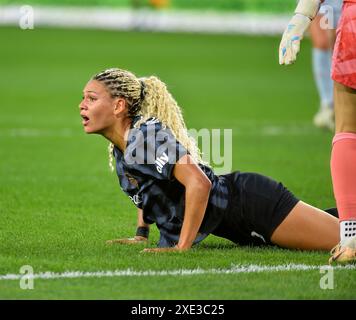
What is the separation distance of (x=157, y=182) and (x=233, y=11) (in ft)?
92.6

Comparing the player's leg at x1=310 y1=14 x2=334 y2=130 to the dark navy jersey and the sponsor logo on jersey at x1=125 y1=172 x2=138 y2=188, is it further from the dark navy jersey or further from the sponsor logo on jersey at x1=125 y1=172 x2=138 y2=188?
the sponsor logo on jersey at x1=125 y1=172 x2=138 y2=188

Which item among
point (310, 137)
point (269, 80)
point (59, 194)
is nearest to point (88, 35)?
point (269, 80)

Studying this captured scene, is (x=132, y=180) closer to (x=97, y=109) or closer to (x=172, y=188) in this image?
(x=172, y=188)

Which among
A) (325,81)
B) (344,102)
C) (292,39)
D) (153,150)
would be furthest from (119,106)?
(325,81)

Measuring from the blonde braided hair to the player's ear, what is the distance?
0.03 metres

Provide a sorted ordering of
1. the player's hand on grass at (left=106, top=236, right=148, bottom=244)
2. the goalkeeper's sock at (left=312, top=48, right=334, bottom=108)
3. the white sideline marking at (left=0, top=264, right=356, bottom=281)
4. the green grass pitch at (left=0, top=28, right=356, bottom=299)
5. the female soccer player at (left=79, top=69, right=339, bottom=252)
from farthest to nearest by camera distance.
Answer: the goalkeeper's sock at (left=312, top=48, right=334, bottom=108), the player's hand on grass at (left=106, top=236, right=148, bottom=244), the female soccer player at (left=79, top=69, right=339, bottom=252), the white sideline marking at (left=0, top=264, right=356, bottom=281), the green grass pitch at (left=0, top=28, right=356, bottom=299)

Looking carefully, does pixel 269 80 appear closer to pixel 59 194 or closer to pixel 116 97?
pixel 59 194

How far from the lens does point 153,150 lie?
633 cm

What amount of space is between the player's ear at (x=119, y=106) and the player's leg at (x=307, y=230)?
1193 millimetres

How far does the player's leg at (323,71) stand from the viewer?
46.2 feet

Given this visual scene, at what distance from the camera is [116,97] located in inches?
258

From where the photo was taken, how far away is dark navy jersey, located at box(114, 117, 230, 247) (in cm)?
632

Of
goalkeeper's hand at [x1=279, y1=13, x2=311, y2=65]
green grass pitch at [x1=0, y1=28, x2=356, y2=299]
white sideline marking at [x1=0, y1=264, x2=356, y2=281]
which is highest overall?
goalkeeper's hand at [x1=279, y1=13, x2=311, y2=65]

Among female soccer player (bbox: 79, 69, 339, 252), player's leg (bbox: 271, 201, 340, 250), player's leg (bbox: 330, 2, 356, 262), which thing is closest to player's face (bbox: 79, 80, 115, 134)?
female soccer player (bbox: 79, 69, 339, 252)
